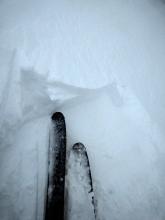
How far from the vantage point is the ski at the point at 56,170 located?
102cm

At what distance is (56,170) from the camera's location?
1.15 metres

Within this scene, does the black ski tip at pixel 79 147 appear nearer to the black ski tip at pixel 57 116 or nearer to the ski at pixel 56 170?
the ski at pixel 56 170

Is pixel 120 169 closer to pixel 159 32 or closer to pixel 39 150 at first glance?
pixel 39 150

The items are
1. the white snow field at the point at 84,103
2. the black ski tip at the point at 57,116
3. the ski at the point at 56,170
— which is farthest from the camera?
the black ski tip at the point at 57,116

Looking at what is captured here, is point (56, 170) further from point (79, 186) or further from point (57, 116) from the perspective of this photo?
point (57, 116)

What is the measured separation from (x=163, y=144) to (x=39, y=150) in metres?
1.15

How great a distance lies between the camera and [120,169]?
1299 mm

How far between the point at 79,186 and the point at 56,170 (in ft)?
0.71

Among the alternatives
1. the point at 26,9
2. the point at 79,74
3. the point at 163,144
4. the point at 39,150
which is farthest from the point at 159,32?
the point at 39,150

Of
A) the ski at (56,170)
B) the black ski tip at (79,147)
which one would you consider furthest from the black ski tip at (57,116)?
the black ski tip at (79,147)

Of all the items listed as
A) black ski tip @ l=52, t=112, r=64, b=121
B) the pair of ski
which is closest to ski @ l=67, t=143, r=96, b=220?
the pair of ski

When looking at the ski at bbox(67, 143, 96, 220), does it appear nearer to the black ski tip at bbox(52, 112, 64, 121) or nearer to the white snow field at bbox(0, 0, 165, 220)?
the white snow field at bbox(0, 0, 165, 220)

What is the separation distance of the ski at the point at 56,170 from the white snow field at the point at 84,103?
0.09 meters

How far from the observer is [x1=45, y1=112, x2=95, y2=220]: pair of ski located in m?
1.05
